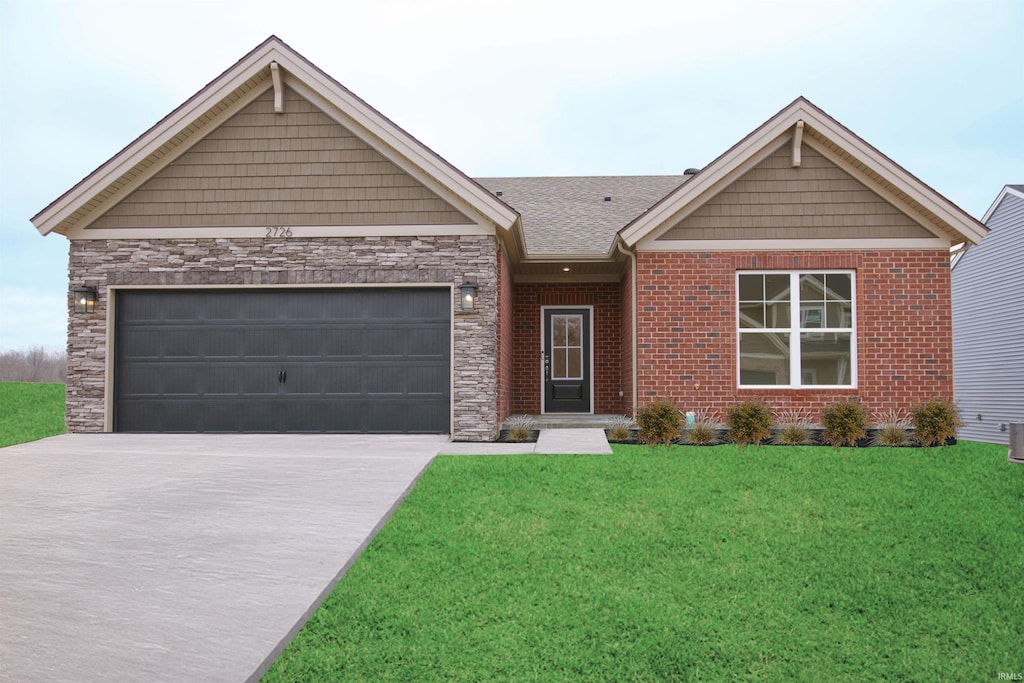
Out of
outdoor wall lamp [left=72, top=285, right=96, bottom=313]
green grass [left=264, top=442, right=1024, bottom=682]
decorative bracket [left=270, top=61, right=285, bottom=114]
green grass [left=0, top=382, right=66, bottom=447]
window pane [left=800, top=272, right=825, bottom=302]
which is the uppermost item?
decorative bracket [left=270, top=61, right=285, bottom=114]

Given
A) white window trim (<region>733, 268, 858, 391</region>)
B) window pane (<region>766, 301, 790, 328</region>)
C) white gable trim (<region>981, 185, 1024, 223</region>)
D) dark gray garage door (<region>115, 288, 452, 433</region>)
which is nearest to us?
dark gray garage door (<region>115, 288, 452, 433</region>)

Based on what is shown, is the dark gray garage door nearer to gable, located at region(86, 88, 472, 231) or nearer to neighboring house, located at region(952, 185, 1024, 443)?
gable, located at region(86, 88, 472, 231)

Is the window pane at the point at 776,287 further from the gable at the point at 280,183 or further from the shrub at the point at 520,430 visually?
the gable at the point at 280,183

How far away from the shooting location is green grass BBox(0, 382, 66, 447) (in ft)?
40.8

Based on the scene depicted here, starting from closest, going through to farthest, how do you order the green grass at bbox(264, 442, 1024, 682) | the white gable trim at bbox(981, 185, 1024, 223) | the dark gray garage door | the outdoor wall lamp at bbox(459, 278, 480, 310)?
the green grass at bbox(264, 442, 1024, 682) < the outdoor wall lamp at bbox(459, 278, 480, 310) < the dark gray garage door < the white gable trim at bbox(981, 185, 1024, 223)

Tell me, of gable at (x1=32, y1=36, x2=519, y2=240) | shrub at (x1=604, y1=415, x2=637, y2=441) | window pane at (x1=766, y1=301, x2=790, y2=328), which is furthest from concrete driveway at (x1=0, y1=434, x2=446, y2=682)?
window pane at (x1=766, y1=301, x2=790, y2=328)

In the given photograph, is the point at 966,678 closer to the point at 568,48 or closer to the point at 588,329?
the point at 588,329

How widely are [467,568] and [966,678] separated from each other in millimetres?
3041

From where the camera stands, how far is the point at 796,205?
1109cm

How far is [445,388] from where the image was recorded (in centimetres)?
1067

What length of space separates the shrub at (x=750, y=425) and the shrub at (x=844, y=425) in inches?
34.0

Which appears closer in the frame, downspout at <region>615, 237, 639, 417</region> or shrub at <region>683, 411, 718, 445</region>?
shrub at <region>683, 411, 718, 445</region>

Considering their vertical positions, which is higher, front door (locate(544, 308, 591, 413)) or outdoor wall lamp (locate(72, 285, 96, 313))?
outdoor wall lamp (locate(72, 285, 96, 313))

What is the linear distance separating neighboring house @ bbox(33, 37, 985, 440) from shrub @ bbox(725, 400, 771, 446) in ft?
2.40
